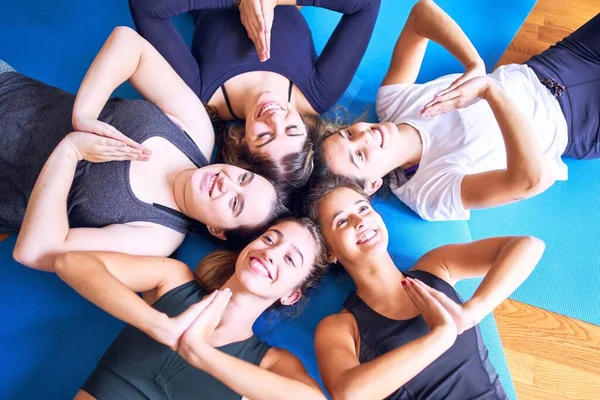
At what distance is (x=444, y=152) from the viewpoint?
1.76m

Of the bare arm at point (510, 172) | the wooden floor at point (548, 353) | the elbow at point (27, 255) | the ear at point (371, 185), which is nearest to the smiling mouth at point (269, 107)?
the ear at point (371, 185)

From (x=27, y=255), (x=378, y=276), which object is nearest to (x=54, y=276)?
(x=27, y=255)

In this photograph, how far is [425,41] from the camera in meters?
1.85

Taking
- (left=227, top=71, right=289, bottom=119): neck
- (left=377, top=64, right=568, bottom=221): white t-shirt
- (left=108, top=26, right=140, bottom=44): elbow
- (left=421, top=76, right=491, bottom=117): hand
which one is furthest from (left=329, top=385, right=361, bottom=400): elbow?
(left=108, top=26, right=140, bottom=44): elbow

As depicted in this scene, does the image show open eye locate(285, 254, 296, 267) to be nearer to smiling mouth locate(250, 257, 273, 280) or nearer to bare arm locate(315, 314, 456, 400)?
smiling mouth locate(250, 257, 273, 280)

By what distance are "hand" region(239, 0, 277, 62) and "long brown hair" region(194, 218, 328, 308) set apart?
0.66 m

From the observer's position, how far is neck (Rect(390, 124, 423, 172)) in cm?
172

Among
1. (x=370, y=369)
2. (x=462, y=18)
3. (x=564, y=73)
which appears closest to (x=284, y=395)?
(x=370, y=369)

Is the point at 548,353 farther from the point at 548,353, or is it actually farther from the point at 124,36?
the point at 124,36

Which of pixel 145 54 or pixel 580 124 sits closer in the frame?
pixel 145 54

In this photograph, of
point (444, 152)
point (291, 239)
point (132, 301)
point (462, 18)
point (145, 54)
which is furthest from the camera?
point (462, 18)

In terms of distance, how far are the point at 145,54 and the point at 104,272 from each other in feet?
2.56

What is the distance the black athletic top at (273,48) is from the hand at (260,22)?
87mm

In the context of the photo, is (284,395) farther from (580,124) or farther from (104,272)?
(580,124)
